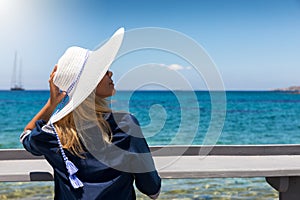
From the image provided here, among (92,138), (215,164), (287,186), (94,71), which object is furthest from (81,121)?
(287,186)

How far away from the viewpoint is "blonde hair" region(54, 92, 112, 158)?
1436 millimetres

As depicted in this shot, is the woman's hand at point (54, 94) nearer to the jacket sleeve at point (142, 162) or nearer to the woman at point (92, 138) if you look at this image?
the woman at point (92, 138)

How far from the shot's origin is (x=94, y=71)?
143cm

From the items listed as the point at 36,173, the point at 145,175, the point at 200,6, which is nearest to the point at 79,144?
the point at 145,175

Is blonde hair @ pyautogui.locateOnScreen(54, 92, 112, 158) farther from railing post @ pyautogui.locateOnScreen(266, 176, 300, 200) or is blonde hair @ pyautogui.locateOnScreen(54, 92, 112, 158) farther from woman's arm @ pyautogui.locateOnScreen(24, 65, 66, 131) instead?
railing post @ pyautogui.locateOnScreen(266, 176, 300, 200)

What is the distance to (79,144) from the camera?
1.46 meters

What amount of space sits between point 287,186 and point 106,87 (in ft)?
4.14

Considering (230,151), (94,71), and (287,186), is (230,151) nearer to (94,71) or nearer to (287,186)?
(287,186)

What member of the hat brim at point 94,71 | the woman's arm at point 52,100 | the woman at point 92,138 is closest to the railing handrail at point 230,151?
the woman's arm at point 52,100

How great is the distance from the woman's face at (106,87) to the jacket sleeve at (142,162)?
0.14m

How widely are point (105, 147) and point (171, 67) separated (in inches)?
13.4

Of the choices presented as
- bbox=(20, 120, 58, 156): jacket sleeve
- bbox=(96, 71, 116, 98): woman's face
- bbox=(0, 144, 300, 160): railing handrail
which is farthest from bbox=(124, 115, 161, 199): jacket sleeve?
bbox=(0, 144, 300, 160): railing handrail

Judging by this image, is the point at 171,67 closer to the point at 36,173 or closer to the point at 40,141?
the point at 40,141

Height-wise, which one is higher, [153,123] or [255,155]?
[153,123]
